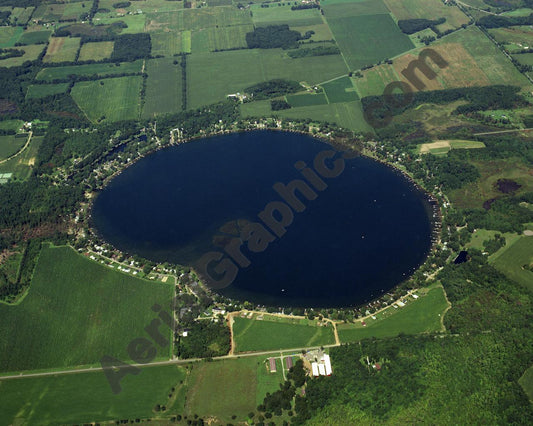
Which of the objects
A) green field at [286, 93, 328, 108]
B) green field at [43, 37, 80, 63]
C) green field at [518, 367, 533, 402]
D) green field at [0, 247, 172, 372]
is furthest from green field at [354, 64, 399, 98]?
green field at [43, 37, 80, 63]

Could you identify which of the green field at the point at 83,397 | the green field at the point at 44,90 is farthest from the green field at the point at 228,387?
the green field at the point at 44,90

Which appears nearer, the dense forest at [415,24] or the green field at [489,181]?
the green field at [489,181]

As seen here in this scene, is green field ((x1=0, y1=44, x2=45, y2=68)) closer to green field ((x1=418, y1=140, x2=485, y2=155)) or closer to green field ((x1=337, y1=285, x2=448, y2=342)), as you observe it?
green field ((x1=418, y1=140, x2=485, y2=155))

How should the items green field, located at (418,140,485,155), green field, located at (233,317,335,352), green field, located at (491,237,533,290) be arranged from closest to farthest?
1. green field, located at (233,317,335,352)
2. green field, located at (491,237,533,290)
3. green field, located at (418,140,485,155)

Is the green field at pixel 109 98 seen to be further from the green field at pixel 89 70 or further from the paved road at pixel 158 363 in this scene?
the paved road at pixel 158 363

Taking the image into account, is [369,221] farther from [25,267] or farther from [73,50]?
[73,50]

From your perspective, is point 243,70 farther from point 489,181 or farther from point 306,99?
point 489,181

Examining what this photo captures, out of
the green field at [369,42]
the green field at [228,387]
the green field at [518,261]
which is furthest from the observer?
the green field at [369,42]
